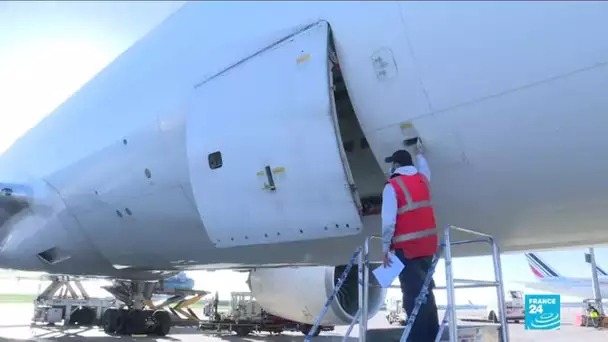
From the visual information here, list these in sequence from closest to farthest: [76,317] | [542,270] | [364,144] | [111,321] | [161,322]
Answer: [364,144] < [111,321] < [161,322] < [76,317] < [542,270]

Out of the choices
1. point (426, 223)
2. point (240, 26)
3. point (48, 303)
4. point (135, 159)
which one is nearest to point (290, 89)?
point (240, 26)

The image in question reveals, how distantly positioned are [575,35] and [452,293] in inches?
56.3

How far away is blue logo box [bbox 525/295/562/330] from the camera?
41.0 ft

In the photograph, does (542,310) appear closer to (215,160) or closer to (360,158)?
(360,158)

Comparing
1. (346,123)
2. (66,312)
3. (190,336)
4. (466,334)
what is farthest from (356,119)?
(66,312)

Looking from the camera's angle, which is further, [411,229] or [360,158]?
[360,158]

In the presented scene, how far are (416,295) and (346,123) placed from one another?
1.31 meters

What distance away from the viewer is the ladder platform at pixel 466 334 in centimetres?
337

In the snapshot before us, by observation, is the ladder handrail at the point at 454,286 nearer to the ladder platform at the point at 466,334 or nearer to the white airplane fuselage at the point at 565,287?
the ladder platform at the point at 466,334

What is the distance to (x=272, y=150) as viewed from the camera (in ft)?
11.8

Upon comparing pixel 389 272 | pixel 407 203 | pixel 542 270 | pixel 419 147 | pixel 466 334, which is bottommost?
pixel 466 334

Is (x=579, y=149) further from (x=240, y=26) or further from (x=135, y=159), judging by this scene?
(x=135, y=159)

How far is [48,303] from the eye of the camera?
16797 millimetres

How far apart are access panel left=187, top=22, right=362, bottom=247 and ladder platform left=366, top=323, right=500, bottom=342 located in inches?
29.9
